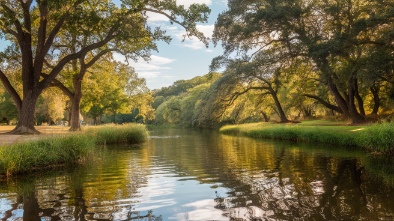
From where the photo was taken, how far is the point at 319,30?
96.4 ft

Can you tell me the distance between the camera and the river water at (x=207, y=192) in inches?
294

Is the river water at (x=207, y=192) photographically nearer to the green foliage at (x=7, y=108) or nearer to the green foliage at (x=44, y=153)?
the green foliage at (x=44, y=153)

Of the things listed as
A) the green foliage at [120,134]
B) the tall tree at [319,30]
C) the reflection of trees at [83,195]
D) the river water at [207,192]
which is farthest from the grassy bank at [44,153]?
the tall tree at [319,30]

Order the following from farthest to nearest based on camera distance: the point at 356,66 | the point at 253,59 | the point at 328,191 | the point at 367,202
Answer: the point at 253,59 < the point at 356,66 < the point at 328,191 < the point at 367,202

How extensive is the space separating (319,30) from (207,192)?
24378mm

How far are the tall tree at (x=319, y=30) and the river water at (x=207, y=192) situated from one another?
491 inches

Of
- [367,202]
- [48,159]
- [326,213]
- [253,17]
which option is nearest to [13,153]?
[48,159]

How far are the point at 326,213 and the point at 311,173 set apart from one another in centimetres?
535

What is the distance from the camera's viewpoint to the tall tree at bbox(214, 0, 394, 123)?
24516 mm

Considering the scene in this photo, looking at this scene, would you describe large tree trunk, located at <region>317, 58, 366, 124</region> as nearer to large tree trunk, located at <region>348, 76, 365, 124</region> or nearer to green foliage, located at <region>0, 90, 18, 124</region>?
large tree trunk, located at <region>348, 76, 365, 124</region>

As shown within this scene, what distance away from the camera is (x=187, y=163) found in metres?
16.3

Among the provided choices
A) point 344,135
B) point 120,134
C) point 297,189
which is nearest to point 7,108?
point 120,134

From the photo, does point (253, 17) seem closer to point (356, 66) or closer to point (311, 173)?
point (356, 66)

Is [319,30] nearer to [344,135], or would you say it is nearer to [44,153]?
[344,135]
